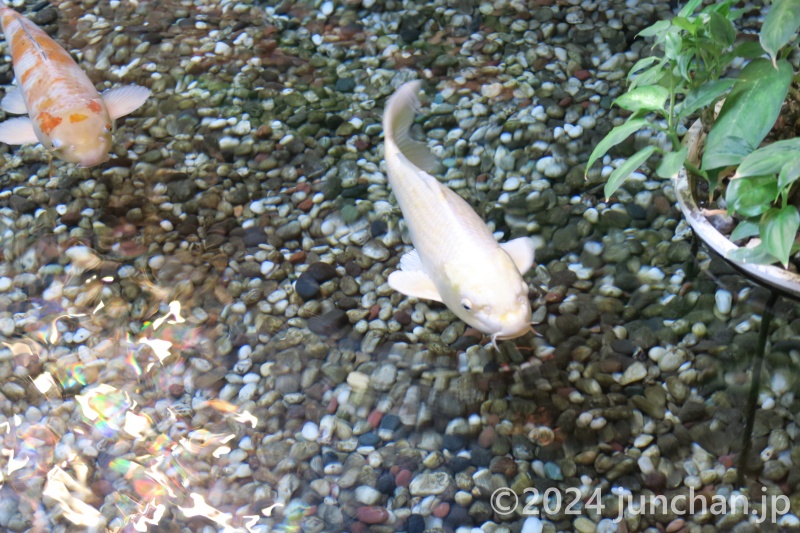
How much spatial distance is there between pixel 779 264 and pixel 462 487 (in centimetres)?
130

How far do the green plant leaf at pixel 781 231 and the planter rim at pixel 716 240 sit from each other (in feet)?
0.96

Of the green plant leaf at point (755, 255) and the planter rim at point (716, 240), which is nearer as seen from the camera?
the green plant leaf at point (755, 255)

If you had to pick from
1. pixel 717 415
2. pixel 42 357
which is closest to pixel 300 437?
pixel 42 357

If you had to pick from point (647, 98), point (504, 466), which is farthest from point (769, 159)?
point (504, 466)

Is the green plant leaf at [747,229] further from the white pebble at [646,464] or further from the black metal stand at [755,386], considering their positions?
the white pebble at [646,464]

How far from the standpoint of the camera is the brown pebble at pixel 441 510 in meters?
2.24

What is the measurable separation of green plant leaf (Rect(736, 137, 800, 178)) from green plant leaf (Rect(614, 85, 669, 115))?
14.7 inches

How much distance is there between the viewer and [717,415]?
2.38m

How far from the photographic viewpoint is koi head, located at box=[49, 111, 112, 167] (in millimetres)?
3041

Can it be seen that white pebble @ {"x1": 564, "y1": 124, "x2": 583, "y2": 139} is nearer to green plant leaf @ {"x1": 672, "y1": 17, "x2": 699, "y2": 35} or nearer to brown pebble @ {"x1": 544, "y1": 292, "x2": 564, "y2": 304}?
brown pebble @ {"x1": 544, "y1": 292, "x2": 564, "y2": 304}

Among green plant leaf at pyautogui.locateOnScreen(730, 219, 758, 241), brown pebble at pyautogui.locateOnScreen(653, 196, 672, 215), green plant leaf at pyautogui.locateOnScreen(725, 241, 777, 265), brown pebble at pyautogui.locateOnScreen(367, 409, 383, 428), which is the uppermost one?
green plant leaf at pyautogui.locateOnScreen(730, 219, 758, 241)

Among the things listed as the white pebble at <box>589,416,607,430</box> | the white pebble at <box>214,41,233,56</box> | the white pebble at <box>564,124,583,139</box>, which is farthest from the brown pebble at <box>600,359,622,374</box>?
the white pebble at <box>214,41,233,56</box>

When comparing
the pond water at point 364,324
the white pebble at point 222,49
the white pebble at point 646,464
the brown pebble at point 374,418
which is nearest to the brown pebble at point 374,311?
the pond water at point 364,324

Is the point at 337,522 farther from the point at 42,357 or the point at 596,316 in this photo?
the point at 42,357
